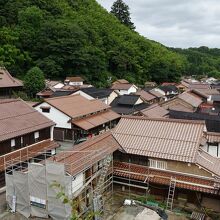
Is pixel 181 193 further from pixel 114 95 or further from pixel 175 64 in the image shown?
pixel 175 64

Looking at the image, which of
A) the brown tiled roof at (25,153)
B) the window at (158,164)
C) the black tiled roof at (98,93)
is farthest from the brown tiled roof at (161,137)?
the black tiled roof at (98,93)

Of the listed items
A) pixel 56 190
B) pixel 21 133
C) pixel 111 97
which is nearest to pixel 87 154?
pixel 56 190

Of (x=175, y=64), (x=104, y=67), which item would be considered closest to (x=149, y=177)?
(x=104, y=67)

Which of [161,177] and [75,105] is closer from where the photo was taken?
[161,177]

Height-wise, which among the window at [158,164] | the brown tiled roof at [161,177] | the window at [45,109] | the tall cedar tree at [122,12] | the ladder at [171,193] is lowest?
the ladder at [171,193]

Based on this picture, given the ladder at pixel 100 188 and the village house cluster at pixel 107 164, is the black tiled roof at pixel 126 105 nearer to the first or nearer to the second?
the village house cluster at pixel 107 164

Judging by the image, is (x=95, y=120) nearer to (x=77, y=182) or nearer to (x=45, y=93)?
(x=77, y=182)
